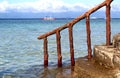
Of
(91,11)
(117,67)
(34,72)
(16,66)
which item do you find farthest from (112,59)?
(16,66)

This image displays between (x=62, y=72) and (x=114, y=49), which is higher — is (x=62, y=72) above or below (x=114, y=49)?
below

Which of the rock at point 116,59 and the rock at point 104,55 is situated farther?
the rock at point 104,55

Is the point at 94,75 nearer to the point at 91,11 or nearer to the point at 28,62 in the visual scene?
the point at 91,11

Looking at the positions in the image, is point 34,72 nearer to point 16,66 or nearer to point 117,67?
point 16,66

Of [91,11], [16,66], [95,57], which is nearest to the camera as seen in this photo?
[95,57]

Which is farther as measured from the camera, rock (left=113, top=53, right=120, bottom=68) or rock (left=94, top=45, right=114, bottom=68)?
rock (left=94, top=45, right=114, bottom=68)

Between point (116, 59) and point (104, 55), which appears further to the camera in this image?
point (104, 55)

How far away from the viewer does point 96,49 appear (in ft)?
44.0

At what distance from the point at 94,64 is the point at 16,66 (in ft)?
22.0

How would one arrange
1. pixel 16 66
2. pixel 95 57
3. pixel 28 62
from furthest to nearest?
pixel 28 62 → pixel 16 66 → pixel 95 57

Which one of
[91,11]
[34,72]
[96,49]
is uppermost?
[91,11]

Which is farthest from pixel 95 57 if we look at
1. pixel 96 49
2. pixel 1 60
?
pixel 1 60

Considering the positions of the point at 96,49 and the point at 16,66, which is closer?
the point at 96,49

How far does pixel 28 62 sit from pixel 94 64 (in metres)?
7.53
